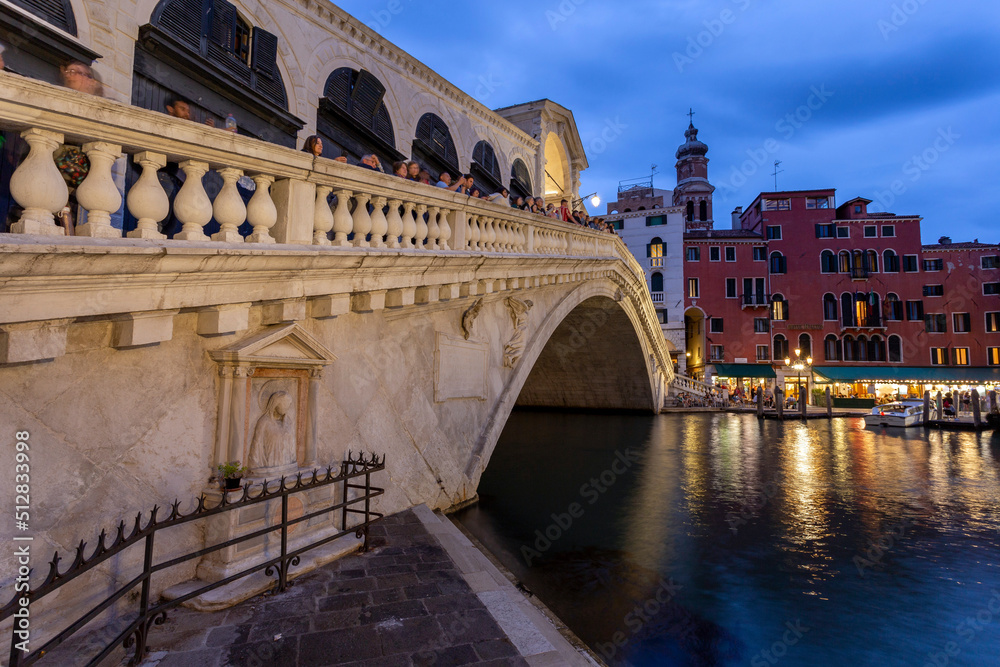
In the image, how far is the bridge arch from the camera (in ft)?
38.0

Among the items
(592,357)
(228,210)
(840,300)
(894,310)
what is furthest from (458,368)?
(894,310)

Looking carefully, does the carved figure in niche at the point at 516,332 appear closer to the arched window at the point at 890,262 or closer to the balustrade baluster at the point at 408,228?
the balustrade baluster at the point at 408,228

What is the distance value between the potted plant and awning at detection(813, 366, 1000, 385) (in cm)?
3243

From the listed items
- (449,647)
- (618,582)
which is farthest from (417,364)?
(449,647)

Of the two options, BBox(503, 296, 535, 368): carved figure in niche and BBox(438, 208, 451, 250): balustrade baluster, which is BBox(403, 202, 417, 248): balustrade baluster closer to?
BBox(438, 208, 451, 250): balustrade baluster

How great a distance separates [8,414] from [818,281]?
A: 118ft

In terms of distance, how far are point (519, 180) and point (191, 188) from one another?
12.6 m

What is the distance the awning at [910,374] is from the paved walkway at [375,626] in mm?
31514

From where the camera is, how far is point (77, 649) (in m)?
2.62

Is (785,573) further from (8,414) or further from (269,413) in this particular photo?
(8,414)

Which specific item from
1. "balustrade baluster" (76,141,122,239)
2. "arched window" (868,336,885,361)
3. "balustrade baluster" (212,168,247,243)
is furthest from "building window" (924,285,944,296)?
"balustrade baluster" (76,141,122,239)

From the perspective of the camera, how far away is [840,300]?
3138cm

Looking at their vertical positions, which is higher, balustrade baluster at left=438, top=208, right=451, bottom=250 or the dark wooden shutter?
the dark wooden shutter

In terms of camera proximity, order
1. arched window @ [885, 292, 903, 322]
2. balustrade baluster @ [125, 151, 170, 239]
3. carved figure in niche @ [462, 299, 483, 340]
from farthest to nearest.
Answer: arched window @ [885, 292, 903, 322]
carved figure in niche @ [462, 299, 483, 340]
balustrade baluster @ [125, 151, 170, 239]
